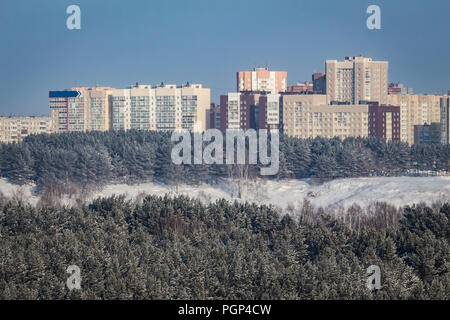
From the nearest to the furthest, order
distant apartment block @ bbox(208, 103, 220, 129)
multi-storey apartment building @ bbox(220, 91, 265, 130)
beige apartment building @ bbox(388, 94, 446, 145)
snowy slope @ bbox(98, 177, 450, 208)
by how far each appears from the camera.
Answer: snowy slope @ bbox(98, 177, 450, 208) → multi-storey apartment building @ bbox(220, 91, 265, 130) → beige apartment building @ bbox(388, 94, 446, 145) → distant apartment block @ bbox(208, 103, 220, 129)

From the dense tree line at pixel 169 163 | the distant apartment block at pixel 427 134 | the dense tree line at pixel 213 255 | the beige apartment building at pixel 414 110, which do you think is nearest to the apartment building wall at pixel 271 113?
the beige apartment building at pixel 414 110

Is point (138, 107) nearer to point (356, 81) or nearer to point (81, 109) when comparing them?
point (81, 109)

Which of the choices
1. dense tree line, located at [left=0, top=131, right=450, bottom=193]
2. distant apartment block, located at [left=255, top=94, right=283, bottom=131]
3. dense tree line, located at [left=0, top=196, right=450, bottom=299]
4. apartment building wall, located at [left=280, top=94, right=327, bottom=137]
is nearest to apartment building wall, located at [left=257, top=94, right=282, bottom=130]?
distant apartment block, located at [left=255, top=94, right=283, bottom=131]

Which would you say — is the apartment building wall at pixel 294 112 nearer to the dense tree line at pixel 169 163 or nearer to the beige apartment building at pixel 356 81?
the beige apartment building at pixel 356 81

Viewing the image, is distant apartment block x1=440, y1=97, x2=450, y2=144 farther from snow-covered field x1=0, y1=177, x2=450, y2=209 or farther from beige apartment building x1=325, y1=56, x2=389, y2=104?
snow-covered field x1=0, y1=177, x2=450, y2=209

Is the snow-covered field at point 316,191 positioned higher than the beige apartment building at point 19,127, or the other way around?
the beige apartment building at point 19,127

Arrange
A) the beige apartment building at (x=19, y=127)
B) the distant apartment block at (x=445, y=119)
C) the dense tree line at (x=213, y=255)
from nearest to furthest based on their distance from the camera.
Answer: the dense tree line at (x=213, y=255) < the distant apartment block at (x=445, y=119) < the beige apartment building at (x=19, y=127)

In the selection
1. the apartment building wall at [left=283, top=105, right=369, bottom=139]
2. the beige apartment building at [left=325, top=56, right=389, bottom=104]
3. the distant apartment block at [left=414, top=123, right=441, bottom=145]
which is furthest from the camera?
the beige apartment building at [left=325, top=56, right=389, bottom=104]

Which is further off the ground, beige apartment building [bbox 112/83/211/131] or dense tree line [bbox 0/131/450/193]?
beige apartment building [bbox 112/83/211/131]
